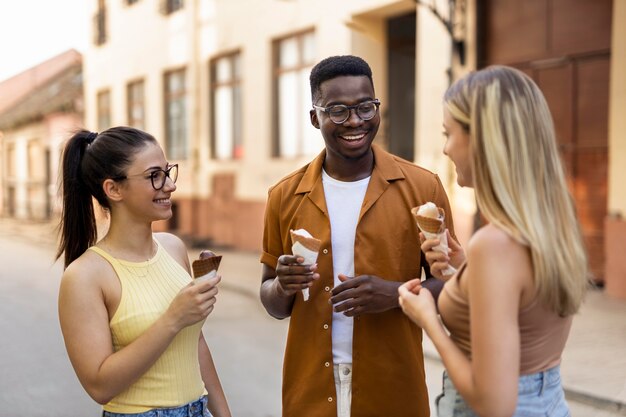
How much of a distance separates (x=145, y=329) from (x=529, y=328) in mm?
1220

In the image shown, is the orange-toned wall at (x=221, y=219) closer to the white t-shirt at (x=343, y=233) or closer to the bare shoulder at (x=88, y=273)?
the white t-shirt at (x=343, y=233)

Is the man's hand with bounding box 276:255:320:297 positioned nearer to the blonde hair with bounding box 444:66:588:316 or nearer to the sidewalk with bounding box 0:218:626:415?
the blonde hair with bounding box 444:66:588:316

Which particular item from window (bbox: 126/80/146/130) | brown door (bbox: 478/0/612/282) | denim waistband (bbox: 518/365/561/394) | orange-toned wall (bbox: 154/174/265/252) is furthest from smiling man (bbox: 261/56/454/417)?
window (bbox: 126/80/146/130)

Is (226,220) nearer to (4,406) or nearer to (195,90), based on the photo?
(195,90)

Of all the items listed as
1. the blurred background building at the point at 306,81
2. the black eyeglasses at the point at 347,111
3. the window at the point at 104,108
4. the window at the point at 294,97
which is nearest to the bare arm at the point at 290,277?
the black eyeglasses at the point at 347,111

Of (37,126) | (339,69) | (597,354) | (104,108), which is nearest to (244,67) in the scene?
(104,108)

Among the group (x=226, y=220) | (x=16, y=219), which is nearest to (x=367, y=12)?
(x=226, y=220)

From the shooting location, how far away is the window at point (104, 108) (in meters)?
22.4

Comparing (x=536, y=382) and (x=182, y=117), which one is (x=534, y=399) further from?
(x=182, y=117)

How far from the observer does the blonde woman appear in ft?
5.42

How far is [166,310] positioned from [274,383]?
150 inches

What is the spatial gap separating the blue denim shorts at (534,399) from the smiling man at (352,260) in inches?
20.9

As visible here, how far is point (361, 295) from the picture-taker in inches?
91.5

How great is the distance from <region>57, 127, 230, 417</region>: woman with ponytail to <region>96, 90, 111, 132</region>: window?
69.2 ft
